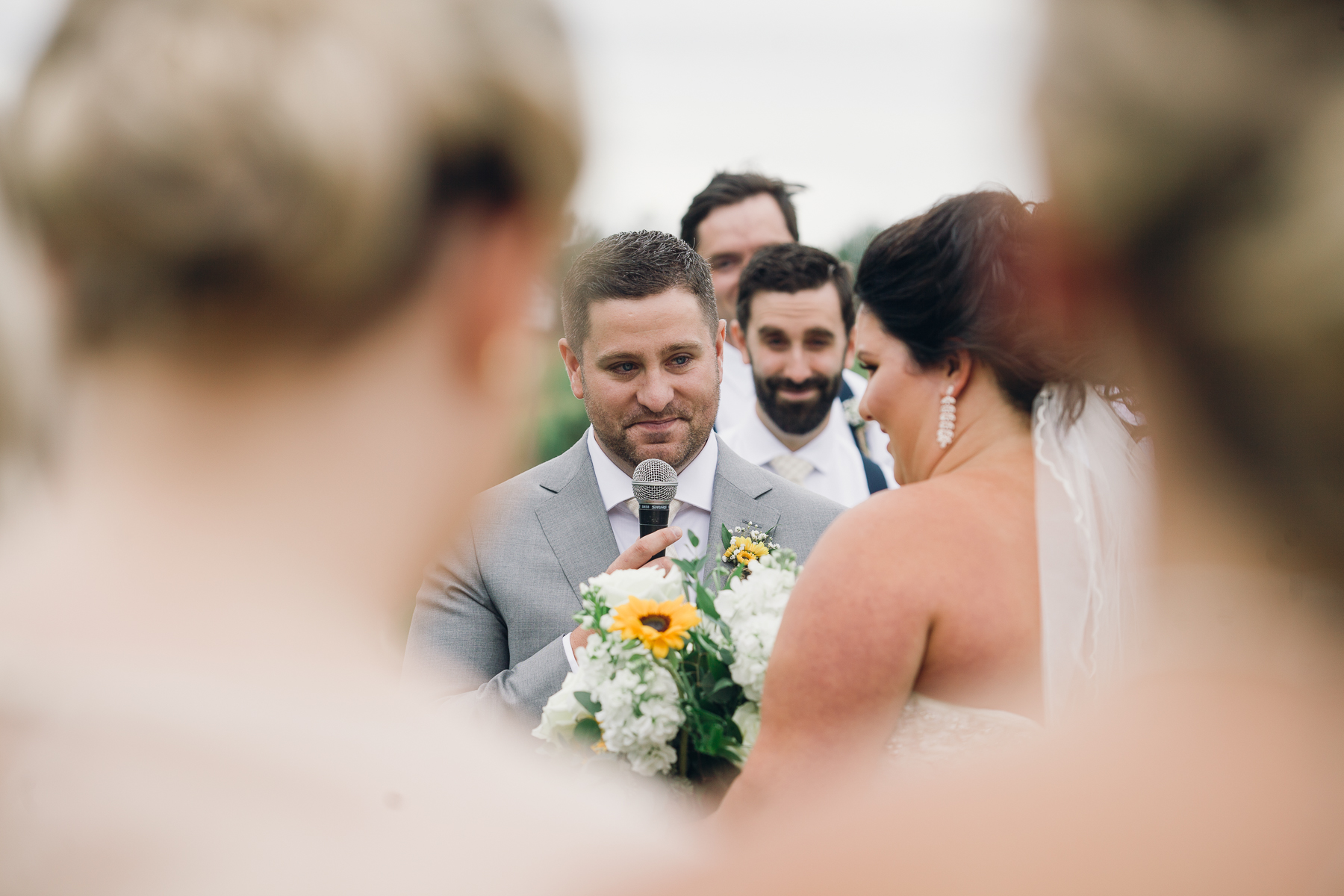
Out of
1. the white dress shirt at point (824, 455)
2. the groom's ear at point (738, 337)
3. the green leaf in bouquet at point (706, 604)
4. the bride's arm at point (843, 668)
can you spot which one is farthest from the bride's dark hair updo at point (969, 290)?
the groom's ear at point (738, 337)

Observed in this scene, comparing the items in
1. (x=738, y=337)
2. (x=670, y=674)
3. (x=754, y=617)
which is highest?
(x=738, y=337)

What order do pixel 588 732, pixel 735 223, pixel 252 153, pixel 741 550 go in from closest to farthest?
pixel 252 153
pixel 588 732
pixel 741 550
pixel 735 223

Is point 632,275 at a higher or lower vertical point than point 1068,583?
higher

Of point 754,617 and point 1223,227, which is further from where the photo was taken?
point 754,617

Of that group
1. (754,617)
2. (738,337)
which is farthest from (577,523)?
(738,337)

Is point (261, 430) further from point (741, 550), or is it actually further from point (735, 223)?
point (735, 223)

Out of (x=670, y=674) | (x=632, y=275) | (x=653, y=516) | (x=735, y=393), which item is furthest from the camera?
(x=735, y=393)

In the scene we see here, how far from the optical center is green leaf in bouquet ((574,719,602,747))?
3061 mm

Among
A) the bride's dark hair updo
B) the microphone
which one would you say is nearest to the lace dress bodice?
the bride's dark hair updo

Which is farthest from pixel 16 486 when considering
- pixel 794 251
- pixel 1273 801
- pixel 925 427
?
pixel 794 251

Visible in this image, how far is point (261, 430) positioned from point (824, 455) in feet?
19.0

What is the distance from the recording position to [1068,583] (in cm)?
270

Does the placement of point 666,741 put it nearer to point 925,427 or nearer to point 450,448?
point 925,427

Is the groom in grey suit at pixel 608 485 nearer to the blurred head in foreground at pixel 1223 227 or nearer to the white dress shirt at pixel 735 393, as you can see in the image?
the white dress shirt at pixel 735 393
